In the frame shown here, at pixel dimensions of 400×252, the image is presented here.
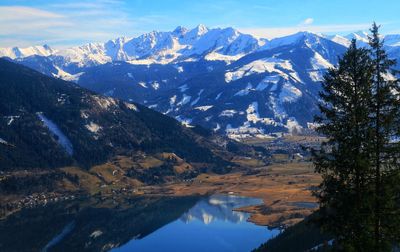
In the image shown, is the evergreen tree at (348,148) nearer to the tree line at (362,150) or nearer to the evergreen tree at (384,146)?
the tree line at (362,150)

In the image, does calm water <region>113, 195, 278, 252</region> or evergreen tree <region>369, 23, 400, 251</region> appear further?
calm water <region>113, 195, 278, 252</region>

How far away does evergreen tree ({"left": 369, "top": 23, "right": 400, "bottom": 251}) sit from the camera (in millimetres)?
34156

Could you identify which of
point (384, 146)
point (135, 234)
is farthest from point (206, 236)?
point (384, 146)

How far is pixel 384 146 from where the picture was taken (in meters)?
35.3

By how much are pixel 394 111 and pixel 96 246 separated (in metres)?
140

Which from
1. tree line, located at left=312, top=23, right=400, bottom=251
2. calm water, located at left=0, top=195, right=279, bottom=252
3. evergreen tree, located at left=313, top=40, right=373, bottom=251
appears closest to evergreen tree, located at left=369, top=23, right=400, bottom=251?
tree line, located at left=312, top=23, right=400, bottom=251

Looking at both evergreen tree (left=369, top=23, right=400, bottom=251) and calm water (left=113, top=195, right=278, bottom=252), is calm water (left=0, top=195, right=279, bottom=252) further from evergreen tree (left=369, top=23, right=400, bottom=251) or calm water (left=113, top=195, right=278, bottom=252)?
evergreen tree (left=369, top=23, right=400, bottom=251)

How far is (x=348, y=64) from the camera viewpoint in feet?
118

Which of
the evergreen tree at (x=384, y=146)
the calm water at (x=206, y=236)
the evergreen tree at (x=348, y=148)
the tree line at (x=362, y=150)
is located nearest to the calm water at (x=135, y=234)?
the calm water at (x=206, y=236)

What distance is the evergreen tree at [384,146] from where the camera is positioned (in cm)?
3416

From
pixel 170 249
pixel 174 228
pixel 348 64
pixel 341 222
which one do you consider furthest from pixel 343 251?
pixel 174 228

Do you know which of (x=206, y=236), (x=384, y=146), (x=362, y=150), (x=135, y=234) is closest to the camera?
(x=362, y=150)

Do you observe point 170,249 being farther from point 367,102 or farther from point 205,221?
point 367,102

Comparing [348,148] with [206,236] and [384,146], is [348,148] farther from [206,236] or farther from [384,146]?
[206,236]
